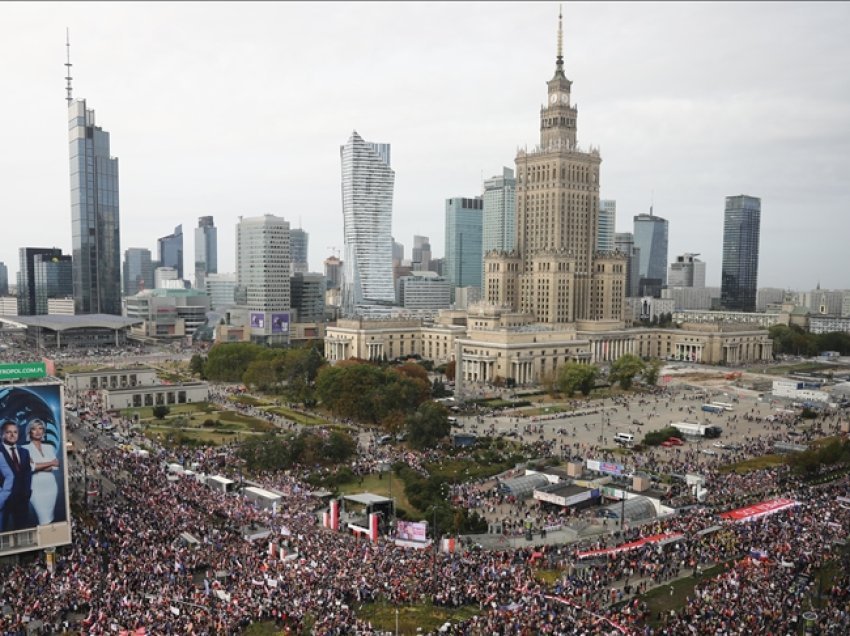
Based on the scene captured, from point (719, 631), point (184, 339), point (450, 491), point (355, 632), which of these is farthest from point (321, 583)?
point (184, 339)

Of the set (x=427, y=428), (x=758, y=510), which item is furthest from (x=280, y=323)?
(x=758, y=510)

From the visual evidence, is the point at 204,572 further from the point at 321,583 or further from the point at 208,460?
the point at 208,460

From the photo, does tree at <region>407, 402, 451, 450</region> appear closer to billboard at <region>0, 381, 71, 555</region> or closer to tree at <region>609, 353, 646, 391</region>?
billboard at <region>0, 381, 71, 555</region>

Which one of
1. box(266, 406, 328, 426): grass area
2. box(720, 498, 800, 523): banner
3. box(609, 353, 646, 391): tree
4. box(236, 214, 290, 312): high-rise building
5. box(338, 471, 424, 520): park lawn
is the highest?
box(236, 214, 290, 312): high-rise building

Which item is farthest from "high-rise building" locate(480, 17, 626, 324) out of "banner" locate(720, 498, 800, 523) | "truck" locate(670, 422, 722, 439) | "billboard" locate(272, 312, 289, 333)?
"banner" locate(720, 498, 800, 523)

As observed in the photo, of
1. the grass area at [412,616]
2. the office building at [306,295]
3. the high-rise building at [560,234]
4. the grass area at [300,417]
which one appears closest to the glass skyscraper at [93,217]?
the office building at [306,295]

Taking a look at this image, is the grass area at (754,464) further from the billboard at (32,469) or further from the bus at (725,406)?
the billboard at (32,469)
